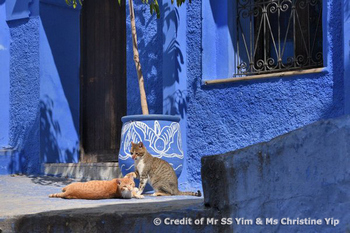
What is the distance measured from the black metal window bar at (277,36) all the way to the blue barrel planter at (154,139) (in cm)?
110

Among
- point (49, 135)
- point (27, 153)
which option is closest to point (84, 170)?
point (49, 135)

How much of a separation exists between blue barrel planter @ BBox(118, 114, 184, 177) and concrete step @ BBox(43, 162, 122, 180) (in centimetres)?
100

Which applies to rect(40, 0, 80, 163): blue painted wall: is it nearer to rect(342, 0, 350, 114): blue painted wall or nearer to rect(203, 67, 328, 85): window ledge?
rect(203, 67, 328, 85): window ledge

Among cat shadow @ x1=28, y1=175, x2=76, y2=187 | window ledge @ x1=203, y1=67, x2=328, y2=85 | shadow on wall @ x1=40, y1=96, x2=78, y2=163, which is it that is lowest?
cat shadow @ x1=28, y1=175, x2=76, y2=187

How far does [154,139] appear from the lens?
6.13m

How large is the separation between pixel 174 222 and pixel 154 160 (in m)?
2.70

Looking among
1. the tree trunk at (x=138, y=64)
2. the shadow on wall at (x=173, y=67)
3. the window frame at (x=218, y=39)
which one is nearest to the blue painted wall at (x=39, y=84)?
the tree trunk at (x=138, y=64)

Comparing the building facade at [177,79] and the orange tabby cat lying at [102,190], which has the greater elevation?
the building facade at [177,79]

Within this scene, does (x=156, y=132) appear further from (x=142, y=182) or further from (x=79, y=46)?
(x=79, y=46)

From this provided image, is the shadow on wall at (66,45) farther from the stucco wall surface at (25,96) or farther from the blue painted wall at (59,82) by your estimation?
the stucco wall surface at (25,96)

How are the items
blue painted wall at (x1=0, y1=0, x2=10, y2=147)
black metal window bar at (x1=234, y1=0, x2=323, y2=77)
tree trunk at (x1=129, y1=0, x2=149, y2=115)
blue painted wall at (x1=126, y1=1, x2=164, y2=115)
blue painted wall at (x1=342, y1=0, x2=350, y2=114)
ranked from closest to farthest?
blue painted wall at (x1=342, y1=0, x2=350, y2=114) < black metal window bar at (x1=234, y1=0, x2=323, y2=77) < tree trunk at (x1=129, y1=0, x2=149, y2=115) < blue painted wall at (x1=126, y1=1, x2=164, y2=115) < blue painted wall at (x1=0, y1=0, x2=10, y2=147)

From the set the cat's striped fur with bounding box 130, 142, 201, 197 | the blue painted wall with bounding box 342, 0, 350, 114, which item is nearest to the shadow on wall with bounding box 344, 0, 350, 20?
the blue painted wall with bounding box 342, 0, 350, 114

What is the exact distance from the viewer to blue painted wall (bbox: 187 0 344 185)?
583 cm

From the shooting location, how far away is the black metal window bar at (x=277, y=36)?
625 cm
